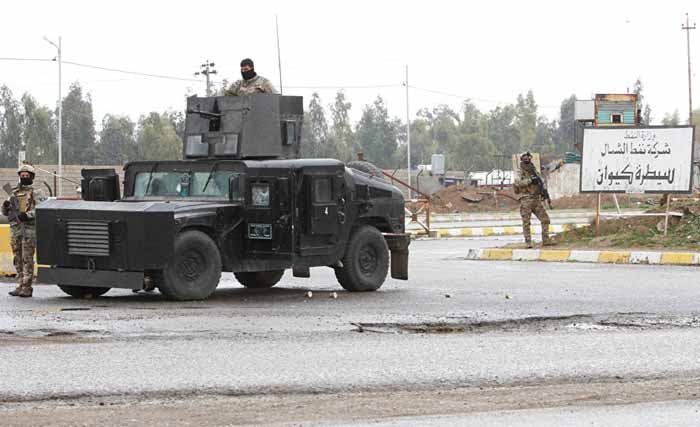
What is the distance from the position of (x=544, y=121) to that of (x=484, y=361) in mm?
165998

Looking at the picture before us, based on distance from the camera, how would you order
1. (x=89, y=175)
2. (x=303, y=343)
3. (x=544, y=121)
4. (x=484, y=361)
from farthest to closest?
(x=544, y=121) → (x=89, y=175) → (x=303, y=343) → (x=484, y=361)

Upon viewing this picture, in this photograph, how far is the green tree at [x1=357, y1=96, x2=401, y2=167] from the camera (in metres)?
154

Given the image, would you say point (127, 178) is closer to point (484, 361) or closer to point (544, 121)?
point (484, 361)

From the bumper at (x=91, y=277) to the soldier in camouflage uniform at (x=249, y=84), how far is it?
3778mm

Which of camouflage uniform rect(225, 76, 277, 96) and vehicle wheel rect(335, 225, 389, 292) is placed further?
camouflage uniform rect(225, 76, 277, 96)

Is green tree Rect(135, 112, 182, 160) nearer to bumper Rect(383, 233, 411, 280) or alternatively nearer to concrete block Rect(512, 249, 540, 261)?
concrete block Rect(512, 249, 540, 261)

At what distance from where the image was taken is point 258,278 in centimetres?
1769

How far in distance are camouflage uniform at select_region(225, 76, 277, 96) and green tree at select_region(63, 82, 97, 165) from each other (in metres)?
91.1

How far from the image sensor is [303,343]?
1112 centimetres

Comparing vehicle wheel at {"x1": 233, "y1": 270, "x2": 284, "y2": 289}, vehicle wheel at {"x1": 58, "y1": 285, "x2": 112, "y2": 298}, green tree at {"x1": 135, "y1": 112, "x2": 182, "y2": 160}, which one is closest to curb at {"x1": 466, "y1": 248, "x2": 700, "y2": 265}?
vehicle wheel at {"x1": 233, "y1": 270, "x2": 284, "y2": 289}

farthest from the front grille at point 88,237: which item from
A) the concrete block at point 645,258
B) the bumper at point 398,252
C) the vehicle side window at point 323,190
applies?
the concrete block at point 645,258

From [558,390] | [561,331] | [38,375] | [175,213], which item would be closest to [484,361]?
[558,390]

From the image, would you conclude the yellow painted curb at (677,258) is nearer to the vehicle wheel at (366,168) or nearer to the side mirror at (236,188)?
the vehicle wheel at (366,168)

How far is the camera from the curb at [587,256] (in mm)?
22812
